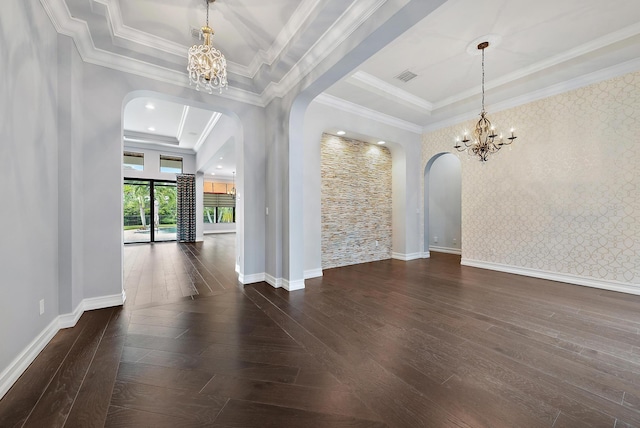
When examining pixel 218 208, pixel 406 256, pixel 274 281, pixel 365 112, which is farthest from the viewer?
pixel 218 208

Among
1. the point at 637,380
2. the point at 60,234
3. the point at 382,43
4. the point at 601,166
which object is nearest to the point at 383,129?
the point at 382,43

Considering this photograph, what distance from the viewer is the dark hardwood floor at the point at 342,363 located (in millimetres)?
1410

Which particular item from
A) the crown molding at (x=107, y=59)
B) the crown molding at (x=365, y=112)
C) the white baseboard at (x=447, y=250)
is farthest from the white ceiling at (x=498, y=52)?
the white baseboard at (x=447, y=250)

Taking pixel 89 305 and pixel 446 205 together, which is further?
pixel 446 205

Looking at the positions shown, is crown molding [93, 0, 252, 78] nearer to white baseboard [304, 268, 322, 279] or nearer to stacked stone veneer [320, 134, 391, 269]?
stacked stone veneer [320, 134, 391, 269]

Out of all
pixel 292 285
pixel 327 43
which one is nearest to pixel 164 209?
pixel 292 285

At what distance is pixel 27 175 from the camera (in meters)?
1.92

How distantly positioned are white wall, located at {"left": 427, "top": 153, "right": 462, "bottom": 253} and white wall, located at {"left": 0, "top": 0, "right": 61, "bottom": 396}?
7077 mm

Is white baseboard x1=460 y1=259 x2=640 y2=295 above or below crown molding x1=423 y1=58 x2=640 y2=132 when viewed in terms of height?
below

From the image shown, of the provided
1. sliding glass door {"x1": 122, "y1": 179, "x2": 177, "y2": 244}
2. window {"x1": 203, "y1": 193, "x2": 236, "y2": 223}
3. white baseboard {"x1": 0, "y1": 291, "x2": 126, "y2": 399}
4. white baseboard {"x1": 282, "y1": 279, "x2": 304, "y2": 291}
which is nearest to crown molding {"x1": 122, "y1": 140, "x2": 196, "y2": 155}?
sliding glass door {"x1": 122, "y1": 179, "x2": 177, "y2": 244}

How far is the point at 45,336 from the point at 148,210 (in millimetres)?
7645

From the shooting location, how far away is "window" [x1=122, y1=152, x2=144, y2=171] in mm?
8055

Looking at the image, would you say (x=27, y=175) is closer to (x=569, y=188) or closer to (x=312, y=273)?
(x=312, y=273)

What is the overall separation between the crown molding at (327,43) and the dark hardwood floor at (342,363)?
9.49ft
